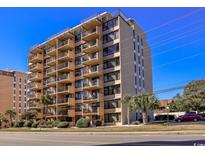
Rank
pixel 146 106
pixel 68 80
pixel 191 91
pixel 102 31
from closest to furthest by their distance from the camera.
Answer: pixel 146 106
pixel 102 31
pixel 68 80
pixel 191 91

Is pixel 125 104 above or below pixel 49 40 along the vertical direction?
below

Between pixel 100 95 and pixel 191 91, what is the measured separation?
25.0m

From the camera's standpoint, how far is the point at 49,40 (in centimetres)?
7456

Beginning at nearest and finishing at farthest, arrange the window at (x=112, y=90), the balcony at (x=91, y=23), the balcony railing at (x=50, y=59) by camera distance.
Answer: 1. the window at (x=112, y=90)
2. the balcony at (x=91, y=23)
3. the balcony railing at (x=50, y=59)

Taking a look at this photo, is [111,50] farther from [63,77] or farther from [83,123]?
[83,123]

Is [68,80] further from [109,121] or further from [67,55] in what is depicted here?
[109,121]

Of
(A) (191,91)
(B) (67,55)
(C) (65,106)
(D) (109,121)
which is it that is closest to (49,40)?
(B) (67,55)

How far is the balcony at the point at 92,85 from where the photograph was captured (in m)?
59.8

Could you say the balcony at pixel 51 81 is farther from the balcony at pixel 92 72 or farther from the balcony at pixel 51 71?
the balcony at pixel 92 72

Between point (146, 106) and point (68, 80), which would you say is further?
point (68, 80)

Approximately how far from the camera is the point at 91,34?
199 feet

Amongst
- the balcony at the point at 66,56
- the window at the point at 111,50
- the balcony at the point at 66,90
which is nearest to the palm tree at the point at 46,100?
the balcony at the point at 66,90

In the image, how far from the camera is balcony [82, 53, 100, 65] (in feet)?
196

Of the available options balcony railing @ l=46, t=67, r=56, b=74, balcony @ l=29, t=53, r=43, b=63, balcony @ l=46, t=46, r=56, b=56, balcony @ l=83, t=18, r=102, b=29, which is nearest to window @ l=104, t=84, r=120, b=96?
balcony @ l=83, t=18, r=102, b=29
